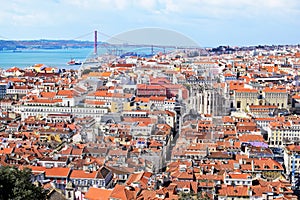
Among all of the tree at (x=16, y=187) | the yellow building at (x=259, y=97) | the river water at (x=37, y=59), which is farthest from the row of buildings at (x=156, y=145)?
the river water at (x=37, y=59)

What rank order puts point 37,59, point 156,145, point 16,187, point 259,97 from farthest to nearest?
point 37,59
point 259,97
point 156,145
point 16,187

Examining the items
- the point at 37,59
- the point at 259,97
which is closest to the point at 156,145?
the point at 259,97

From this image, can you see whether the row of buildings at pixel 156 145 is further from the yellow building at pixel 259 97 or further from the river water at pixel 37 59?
the river water at pixel 37 59

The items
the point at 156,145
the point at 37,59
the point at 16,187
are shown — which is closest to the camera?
the point at 16,187

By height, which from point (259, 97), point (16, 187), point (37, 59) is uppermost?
point (16, 187)

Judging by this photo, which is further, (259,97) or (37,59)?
(37,59)

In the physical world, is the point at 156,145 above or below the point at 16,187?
below

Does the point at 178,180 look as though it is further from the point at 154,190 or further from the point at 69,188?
the point at 69,188


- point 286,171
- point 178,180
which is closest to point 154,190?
point 178,180

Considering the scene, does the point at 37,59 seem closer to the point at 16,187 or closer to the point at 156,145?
the point at 156,145
